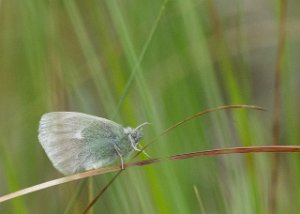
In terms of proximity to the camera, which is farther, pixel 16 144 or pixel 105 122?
pixel 16 144

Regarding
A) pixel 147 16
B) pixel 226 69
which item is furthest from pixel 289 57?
pixel 147 16

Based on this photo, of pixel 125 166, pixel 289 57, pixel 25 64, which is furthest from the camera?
pixel 25 64

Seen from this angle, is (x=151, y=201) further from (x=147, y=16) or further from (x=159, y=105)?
(x=147, y=16)

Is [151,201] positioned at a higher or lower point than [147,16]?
lower
